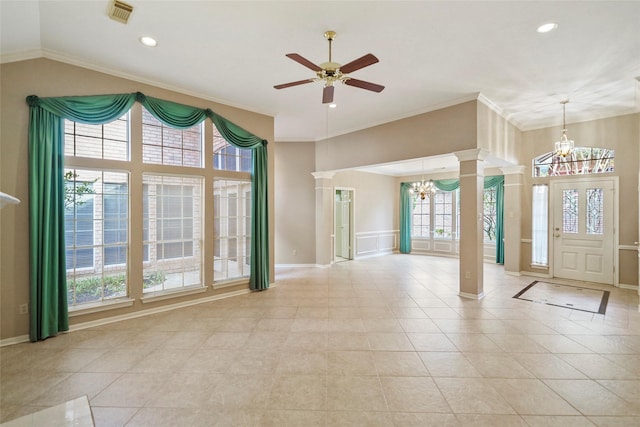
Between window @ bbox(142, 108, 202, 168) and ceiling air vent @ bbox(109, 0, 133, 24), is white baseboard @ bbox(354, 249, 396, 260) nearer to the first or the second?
window @ bbox(142, 108, 202, 168)

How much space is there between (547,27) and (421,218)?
7.77 m

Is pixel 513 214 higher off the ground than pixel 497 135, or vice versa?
pixel 497 135

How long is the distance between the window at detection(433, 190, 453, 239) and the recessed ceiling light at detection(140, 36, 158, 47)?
8.86m

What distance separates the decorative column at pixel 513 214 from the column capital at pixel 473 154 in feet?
7.68

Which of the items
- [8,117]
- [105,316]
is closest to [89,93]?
[8,117]

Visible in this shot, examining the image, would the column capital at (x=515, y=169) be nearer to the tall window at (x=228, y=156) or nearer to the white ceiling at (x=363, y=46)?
the white ceiling at (x=363, y=46)

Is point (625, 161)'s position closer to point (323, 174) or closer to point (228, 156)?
point (323, 174)

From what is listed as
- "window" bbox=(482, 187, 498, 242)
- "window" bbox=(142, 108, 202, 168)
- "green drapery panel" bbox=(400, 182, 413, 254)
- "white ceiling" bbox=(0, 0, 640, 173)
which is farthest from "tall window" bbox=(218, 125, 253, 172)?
"window" bbox=(482, 187, 498, 242)

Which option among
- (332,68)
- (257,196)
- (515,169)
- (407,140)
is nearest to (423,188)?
(515,169)

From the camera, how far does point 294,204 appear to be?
774cm

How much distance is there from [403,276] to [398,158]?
275 cm

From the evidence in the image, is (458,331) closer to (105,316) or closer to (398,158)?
(398,158)

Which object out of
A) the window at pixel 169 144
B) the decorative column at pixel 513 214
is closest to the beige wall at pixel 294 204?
the window at pixel 169 144

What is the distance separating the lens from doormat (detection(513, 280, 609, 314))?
454 cm
